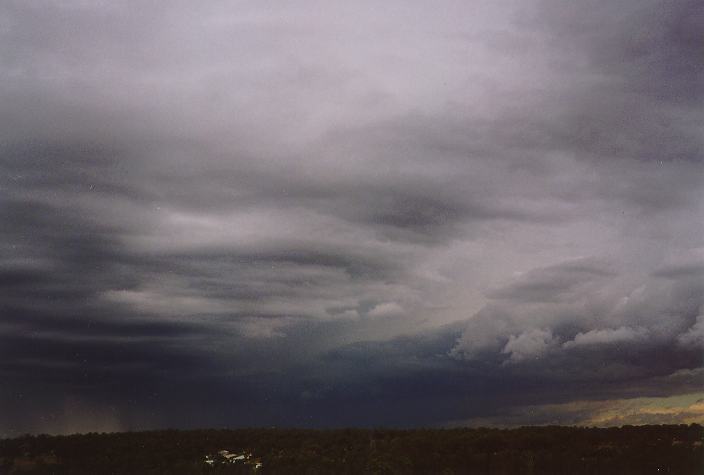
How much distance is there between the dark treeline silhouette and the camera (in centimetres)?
9081

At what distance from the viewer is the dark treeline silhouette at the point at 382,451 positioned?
298ft

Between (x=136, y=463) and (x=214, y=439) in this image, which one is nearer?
(x=136, y=463)

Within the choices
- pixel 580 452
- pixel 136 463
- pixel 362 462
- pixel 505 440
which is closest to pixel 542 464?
pixel 580 452

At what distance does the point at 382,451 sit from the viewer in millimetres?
99938

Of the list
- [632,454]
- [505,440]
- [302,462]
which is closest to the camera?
[632,454]

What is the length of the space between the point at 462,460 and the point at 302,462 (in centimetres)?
1897

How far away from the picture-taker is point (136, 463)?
108188 millimetres

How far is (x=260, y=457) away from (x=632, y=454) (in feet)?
152

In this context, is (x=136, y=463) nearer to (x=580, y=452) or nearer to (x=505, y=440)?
(x=505, y=440)

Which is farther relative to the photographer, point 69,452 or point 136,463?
point 69,452

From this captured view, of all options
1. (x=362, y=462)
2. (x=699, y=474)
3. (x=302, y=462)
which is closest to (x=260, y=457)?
(x=302, y=462)

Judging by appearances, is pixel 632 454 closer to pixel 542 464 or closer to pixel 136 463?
pixel 542 464

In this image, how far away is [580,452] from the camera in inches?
3745

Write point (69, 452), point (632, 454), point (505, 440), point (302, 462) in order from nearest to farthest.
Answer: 1. point (632, 454)
2. point (302, 462)
3. point (505, 440)
4. point (69, 452)
